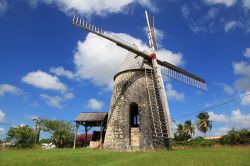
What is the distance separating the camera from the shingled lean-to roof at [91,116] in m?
29.8

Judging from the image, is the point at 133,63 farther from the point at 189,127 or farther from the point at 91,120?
the point at 189,127

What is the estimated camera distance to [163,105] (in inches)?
882

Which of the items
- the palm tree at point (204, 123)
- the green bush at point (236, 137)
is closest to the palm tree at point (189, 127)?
the palm tree at point (204, 123)

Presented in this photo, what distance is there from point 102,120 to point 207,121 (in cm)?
3766

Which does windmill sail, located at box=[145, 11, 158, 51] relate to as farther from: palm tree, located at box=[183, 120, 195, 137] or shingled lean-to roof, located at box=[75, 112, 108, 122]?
palm tree, located at box=[183, 120, 195, 137]

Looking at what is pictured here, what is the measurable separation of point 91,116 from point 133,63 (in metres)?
8.68

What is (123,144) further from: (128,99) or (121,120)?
(128,99)

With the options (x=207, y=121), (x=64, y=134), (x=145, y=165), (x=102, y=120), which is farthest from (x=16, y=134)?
(x=207, y=121)

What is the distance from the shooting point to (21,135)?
35.3m

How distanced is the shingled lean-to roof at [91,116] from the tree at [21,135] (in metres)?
9.02

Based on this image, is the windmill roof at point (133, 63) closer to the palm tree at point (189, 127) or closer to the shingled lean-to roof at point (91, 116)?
the shingled lean-to roof at point (91, 116)

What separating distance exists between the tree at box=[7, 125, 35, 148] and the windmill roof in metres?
16.8

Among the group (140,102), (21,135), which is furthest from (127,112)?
(21,135)

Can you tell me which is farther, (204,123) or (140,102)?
(204,123)
